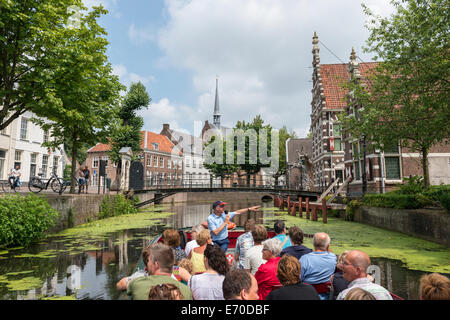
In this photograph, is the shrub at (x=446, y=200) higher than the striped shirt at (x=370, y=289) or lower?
higher

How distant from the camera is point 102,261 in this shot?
811 cm

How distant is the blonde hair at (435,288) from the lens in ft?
6.91

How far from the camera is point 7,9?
9461mm

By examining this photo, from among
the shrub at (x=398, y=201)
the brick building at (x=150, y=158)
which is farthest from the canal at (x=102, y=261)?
the brick building at (x=150, y=158)

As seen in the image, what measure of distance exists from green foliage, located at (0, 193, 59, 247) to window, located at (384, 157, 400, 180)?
19665 millimetres

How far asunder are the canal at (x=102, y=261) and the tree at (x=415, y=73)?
4.04 metres

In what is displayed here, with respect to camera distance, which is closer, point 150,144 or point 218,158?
point 218,158

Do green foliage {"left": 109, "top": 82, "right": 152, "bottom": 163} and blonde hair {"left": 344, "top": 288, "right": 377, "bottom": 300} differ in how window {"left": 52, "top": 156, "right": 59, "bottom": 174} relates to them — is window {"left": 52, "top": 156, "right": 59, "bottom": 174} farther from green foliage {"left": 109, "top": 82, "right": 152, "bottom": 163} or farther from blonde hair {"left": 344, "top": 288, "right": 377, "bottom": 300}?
blonde hair {"left": 344, "top": 288, "right": 377, "bottom": 300}

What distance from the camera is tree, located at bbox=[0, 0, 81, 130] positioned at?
32.3 feet

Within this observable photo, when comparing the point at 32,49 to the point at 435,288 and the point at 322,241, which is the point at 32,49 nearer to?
the point at 322,241

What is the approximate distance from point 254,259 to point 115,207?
1726cm

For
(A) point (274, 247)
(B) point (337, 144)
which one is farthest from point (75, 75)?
(B) point (337, 144)

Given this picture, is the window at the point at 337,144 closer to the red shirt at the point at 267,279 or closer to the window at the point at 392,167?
the window at the point at 392,167
